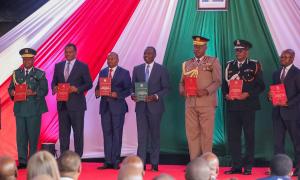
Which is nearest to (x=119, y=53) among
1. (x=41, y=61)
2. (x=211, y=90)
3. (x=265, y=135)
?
(x=41, y=61)

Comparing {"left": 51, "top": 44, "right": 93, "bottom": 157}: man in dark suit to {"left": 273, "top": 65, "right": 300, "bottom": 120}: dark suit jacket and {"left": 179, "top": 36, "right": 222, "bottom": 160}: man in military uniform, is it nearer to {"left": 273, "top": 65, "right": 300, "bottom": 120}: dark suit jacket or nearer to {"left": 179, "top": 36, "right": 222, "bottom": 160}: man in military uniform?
{"left": 179, "top": 36, "right": 222, "bottom": 160}: man in military uniform

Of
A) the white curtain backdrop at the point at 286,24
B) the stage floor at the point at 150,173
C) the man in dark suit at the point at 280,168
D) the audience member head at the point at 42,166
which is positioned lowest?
the stage floor at the point at 150,173

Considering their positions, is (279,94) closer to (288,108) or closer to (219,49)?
(288,108)

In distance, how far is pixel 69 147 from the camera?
8734 millimetres

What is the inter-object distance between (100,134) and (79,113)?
92cm

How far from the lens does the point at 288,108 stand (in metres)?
7.71

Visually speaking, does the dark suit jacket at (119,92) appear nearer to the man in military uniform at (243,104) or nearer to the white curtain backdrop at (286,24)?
the man in military uniform at (243,104)

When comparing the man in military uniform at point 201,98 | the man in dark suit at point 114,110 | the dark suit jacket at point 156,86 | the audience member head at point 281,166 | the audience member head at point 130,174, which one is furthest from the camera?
the man in dark suit at point 114,110

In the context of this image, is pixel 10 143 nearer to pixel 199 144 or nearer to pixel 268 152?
pixel 199 144

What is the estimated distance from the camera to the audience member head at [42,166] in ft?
11.6

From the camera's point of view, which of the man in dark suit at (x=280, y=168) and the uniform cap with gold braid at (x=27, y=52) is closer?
the man in dark suit at (x=280, y=168)

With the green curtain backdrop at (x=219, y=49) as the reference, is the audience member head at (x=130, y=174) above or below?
below

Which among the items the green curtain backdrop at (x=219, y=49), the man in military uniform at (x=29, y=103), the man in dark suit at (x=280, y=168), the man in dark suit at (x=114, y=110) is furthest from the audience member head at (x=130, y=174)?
the green curtain backdrop at (x=219, y=49)

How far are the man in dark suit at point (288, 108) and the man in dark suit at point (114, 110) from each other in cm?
193
